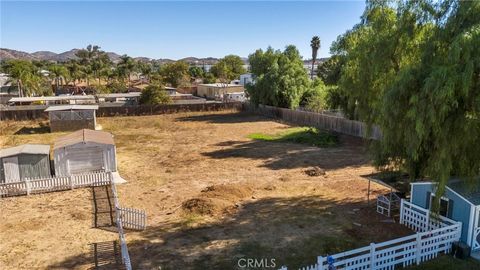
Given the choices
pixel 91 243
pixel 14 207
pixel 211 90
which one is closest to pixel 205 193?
pixel 91 243

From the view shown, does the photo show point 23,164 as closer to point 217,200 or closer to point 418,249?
point 217,200

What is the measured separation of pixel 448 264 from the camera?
10422 mm

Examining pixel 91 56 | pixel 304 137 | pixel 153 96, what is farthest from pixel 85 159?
pixel 91 56

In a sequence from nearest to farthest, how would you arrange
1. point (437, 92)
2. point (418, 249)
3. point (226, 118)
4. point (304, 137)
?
point (437, 92) → point (418, 249) → point (304, 137) → point (226, 118)

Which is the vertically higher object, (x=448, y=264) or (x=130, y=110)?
(x=130, y=110)

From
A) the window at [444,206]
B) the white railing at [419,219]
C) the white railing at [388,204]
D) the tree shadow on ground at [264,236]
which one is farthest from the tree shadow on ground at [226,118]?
the window at [444,206]

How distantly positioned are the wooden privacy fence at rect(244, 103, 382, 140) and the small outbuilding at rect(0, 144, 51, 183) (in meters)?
19.6

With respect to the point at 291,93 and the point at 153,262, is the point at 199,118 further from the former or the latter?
the point at 153,262

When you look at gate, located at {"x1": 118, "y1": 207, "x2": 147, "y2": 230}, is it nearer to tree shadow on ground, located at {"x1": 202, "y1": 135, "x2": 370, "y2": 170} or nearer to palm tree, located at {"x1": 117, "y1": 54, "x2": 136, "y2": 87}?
tree shadow on ground, located at {"x1": 202, "y1": 135, "x2": 370, "y2": 170}

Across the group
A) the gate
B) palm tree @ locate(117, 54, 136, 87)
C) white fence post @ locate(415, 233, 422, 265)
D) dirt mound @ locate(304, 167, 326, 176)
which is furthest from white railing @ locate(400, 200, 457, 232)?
palm tree @ locate(117, 54, 136, 87)

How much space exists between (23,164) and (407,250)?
1781cm

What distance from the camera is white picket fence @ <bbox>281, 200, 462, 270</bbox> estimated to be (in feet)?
32.0

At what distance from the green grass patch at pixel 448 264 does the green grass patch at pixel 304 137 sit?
1726cm

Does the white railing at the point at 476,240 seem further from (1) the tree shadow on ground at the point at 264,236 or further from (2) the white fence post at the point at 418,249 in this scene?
(1) the tree shadow on ground at the point at 264,236
